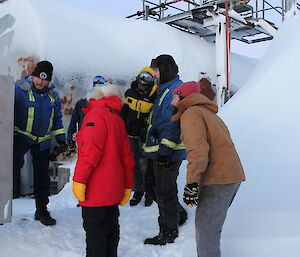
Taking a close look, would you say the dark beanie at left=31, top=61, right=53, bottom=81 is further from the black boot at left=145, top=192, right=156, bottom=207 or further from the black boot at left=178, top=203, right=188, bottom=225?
the black boot at left=178, top=203, right=188, bottom=225

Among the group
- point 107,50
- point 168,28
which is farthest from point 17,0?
point 168,28

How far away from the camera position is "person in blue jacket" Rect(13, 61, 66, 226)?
358 centimetres

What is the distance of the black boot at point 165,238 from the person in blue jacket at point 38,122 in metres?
1.02

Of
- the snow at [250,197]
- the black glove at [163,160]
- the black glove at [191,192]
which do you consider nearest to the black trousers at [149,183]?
the snow at [250,197]

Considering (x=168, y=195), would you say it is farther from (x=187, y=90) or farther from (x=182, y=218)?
(x=187, y=90)

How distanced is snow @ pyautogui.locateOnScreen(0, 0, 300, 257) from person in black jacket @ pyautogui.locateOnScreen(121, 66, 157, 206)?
1.00 ft

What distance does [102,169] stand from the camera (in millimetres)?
2674

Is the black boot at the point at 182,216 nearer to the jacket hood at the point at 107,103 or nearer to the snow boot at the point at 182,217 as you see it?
the snow boot at the point at 182,217

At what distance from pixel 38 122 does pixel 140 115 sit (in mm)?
947

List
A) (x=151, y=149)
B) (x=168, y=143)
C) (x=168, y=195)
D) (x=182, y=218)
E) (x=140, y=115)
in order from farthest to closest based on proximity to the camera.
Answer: (x=140, y=115) < (x=182, y=218) < (x=151, y=149) < (x=168, y=195) < (x=168, y=143)

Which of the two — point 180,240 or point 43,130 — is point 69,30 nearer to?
point 43,130

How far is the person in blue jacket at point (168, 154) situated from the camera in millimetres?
3222

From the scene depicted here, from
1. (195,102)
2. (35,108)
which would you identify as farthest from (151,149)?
(35,108)

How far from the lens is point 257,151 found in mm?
4488
